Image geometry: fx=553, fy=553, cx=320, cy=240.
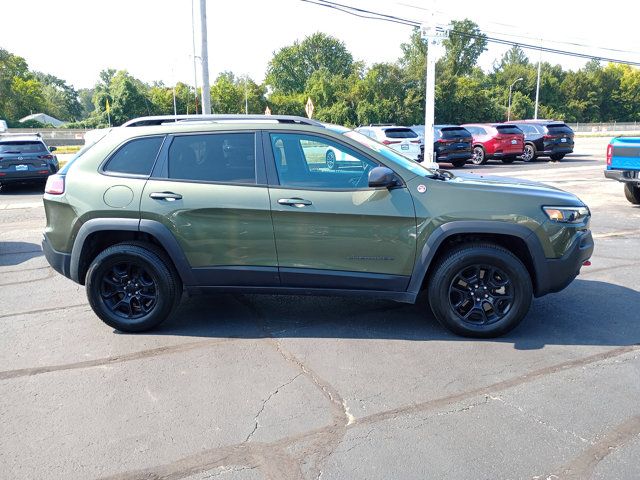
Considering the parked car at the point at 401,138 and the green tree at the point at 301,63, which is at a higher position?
the green tree at the point at 301,63

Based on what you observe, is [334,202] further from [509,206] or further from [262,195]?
[509,206]

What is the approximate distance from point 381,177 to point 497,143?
21.0m

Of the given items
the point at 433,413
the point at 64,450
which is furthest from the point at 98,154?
the point at 433,413

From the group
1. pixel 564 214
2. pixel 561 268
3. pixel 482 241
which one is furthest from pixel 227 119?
pixel 561 268

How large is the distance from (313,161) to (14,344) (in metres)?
2.92

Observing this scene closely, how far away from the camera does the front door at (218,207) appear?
4566mm

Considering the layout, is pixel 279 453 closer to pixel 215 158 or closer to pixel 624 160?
pixel 215 158

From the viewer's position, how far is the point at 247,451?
3.08 m

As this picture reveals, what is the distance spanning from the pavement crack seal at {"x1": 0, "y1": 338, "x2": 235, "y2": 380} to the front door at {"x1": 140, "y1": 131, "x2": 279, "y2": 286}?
53cm

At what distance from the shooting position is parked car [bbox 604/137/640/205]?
34.8ft

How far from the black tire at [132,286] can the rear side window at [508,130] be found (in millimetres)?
21771

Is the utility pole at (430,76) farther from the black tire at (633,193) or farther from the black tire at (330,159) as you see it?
the black tire at (330,159)

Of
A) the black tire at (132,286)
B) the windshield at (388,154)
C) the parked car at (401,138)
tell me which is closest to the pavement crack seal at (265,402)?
the black tire at (132,286)

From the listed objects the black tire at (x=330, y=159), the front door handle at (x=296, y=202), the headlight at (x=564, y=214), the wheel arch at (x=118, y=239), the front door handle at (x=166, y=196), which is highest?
the black tire at (x=330, y=159)
